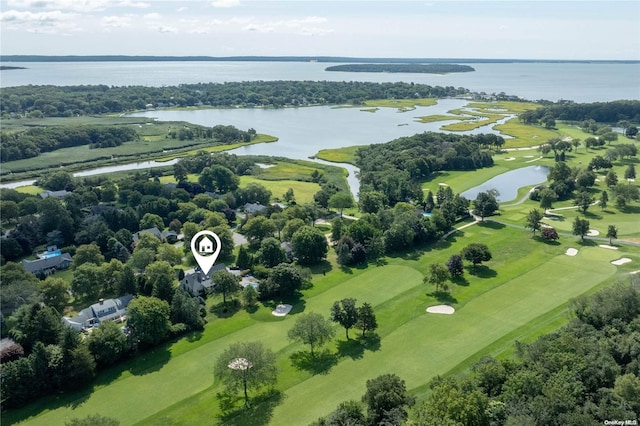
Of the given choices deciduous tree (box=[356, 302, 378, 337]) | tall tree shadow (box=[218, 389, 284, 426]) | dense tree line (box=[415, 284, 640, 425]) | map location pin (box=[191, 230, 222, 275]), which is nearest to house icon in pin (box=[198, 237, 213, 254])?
map location pin (box=[191, 230, 222, 275])

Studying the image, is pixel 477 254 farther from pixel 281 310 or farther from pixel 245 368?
pixel 245 368

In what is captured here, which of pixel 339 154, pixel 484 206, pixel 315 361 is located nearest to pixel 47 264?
pixel 315 361

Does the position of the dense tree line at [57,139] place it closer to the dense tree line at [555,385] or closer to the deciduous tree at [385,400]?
the deciduous tree at [385,400]

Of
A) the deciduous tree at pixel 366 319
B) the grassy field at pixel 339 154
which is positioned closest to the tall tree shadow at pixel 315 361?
the deciduous tree at pixel 366 319

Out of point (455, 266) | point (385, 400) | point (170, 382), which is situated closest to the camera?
point (385, 400)

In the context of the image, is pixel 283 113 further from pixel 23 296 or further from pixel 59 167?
pixel 23 296

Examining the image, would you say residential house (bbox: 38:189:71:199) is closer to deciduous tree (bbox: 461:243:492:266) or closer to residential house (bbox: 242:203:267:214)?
residential house (bbox: 242:203:267:214)
